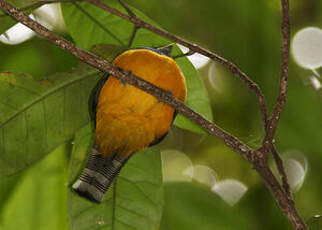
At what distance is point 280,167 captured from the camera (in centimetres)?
107

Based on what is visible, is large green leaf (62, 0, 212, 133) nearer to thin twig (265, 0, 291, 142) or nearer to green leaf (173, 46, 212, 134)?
green leaf (173, 46, 212, 134)

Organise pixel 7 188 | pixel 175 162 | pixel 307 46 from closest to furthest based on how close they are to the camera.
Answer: pixel 7 188 → pixel 307 46 → pixel 175 162

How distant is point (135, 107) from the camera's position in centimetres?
132

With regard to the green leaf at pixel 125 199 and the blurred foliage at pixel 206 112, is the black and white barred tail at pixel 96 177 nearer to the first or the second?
the green leaf at pixel 125 199

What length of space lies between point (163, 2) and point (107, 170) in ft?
2.85

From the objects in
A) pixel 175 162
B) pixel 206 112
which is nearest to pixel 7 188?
pixel 206 112

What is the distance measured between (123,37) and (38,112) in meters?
0.32

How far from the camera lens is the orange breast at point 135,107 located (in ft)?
4.25

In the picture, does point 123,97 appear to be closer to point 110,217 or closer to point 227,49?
point 110,217

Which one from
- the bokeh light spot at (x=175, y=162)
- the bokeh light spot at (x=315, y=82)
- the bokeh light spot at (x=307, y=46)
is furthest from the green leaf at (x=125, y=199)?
the bokeh light spot at (x=175, y=162)

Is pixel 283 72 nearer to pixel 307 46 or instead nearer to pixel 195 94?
pixel 195 94

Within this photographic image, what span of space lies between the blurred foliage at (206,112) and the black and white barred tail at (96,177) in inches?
13.4

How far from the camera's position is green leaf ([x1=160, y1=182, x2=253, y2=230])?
1.75m

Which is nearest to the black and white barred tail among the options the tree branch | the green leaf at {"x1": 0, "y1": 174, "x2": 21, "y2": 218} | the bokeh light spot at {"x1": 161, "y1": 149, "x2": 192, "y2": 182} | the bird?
the bird
